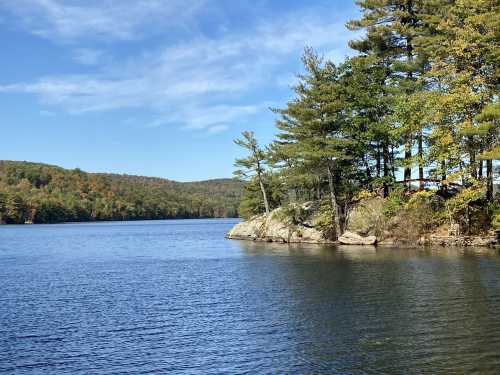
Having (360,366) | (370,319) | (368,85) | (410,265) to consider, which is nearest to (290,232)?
(368,85)

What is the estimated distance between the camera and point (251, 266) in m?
37.8

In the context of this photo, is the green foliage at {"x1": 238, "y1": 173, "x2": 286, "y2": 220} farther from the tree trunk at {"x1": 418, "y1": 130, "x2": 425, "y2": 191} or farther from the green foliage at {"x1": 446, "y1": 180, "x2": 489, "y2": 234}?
the green foliage at {"x1": 446, "y1": 180, "x2": 489, "y2": 234}

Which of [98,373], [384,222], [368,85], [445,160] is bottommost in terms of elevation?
[98,373]

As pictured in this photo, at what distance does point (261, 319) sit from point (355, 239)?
112 feet

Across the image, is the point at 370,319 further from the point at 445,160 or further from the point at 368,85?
the point at 368,85

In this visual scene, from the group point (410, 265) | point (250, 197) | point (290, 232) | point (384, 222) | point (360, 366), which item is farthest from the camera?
point (250, 197)

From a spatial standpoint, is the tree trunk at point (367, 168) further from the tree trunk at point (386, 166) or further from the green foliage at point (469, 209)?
the green foliage at point (469, 209)

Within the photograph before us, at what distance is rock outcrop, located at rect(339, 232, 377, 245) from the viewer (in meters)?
51.3

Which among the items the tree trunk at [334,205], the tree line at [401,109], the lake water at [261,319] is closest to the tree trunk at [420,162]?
the tree line at [401,109]

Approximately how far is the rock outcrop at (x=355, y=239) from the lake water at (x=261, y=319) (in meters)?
14.2

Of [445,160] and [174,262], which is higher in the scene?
[445,160]

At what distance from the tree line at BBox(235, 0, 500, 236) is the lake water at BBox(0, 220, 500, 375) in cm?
1190

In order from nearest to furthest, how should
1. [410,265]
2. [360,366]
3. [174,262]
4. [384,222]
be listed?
[360,366] → [410,265] → [174,262] → [384,222]

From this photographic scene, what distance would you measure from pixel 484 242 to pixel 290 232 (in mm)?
23246
